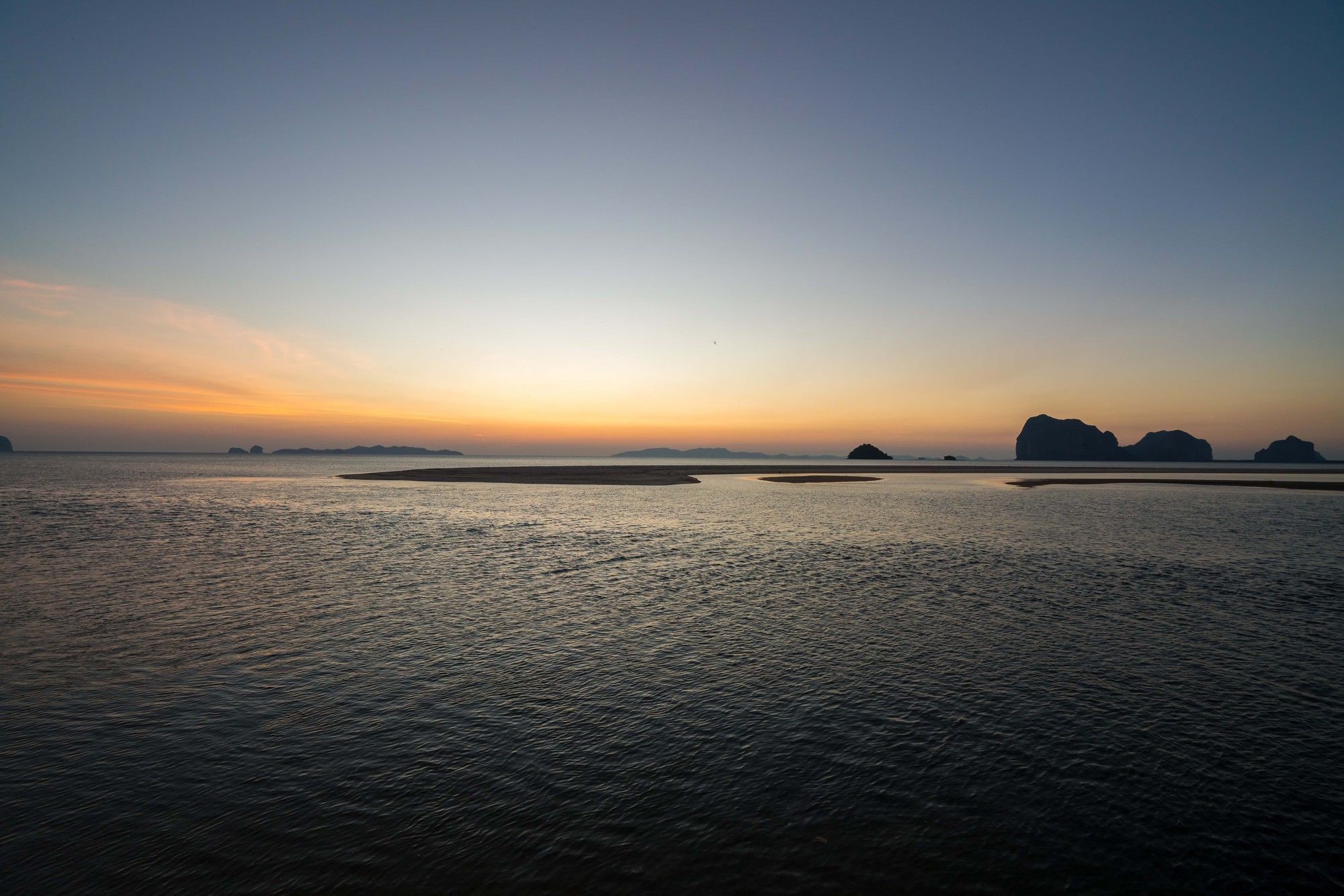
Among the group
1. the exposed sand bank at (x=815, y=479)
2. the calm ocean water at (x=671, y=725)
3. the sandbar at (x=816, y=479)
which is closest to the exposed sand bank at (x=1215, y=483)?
the sandbar at (x=816, y=479)

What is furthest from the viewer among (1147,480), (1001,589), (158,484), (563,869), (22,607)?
(1147,480)

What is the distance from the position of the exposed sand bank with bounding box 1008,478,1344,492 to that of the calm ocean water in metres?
95.9

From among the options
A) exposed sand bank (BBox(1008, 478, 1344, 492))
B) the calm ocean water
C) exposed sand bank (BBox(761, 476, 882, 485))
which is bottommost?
the calm ocean water

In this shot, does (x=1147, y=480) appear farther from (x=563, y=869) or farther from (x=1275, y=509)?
(x=563, y=869)

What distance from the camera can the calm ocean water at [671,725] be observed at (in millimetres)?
9312

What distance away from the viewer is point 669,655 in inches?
731

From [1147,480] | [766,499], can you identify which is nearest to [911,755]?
[766,499]

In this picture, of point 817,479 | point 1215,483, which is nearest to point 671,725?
point 817,479

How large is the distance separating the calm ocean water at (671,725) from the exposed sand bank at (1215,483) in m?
95.9

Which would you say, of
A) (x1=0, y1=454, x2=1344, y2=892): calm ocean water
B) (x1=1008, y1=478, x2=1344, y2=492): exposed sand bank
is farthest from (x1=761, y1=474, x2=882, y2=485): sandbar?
(x1=0, y1=454, x2=1344, y2=892): calm ocean water

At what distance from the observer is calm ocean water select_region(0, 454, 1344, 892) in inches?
367

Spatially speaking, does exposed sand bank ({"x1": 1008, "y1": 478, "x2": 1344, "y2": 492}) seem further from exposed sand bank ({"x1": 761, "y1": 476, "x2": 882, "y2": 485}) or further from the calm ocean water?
the calm ocean water

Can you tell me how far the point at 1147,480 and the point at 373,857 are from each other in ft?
507

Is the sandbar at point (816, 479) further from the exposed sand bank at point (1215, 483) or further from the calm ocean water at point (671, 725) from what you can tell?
the calm ocean water at point (671, 725)
